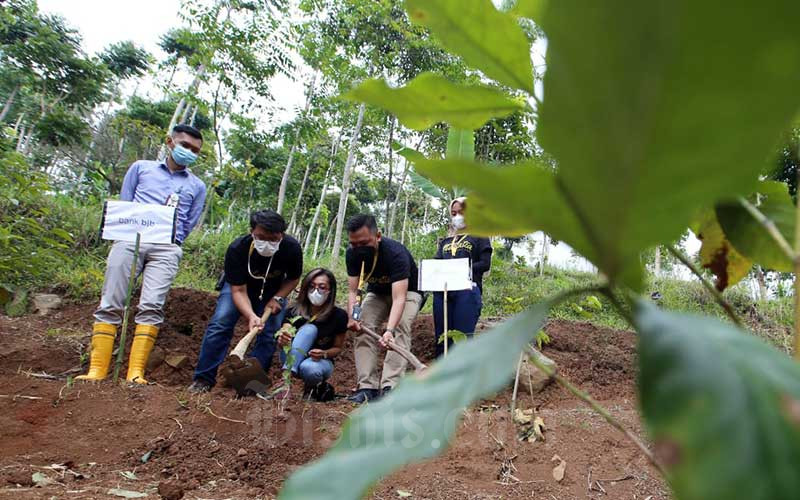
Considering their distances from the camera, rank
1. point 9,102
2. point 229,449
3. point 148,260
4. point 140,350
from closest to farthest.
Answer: point 229,449 → point 140,350 → point 148,260 → point 9,102

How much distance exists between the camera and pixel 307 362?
8.38ft

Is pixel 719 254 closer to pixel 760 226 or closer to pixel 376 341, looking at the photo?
pixel 760 226

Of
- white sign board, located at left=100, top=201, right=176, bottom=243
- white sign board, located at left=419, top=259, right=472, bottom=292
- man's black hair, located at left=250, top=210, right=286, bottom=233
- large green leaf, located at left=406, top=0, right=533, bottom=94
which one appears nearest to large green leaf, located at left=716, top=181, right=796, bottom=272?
large green leaf, located at left=406, top=0, right=533, bottom=94

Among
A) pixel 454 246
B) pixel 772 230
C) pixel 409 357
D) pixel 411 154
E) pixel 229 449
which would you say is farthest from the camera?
pixel 454 246

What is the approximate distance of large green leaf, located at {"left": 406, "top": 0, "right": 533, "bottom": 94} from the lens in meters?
0.33

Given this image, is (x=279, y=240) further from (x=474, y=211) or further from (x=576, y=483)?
(x=474, y=211)

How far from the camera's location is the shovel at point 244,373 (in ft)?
7.77

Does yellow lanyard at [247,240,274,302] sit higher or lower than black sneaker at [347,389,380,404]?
higher

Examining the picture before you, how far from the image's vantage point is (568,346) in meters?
3.94

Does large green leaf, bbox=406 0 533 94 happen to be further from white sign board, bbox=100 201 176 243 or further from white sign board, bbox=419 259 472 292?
white sign board, bbox=100 201 176 243

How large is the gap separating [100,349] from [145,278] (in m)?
0.41

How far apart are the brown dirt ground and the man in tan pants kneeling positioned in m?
0.28

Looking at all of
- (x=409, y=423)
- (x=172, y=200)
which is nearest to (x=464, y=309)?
(x=172, y=200)

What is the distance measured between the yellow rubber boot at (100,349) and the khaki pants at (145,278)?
46 millimetres
